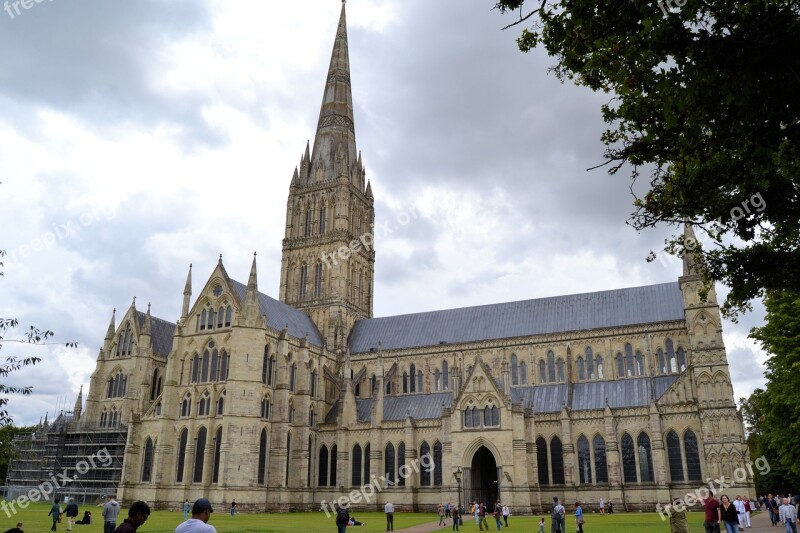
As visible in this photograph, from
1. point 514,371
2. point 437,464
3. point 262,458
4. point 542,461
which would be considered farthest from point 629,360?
point 262,458

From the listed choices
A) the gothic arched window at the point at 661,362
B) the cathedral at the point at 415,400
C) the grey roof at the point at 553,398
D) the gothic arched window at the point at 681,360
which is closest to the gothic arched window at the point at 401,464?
the cathedral at the point at 415,400

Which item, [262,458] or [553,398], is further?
[553,398]

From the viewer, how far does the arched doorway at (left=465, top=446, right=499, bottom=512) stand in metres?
47.2

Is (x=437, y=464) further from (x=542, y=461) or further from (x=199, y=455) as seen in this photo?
(x=199, y=455)

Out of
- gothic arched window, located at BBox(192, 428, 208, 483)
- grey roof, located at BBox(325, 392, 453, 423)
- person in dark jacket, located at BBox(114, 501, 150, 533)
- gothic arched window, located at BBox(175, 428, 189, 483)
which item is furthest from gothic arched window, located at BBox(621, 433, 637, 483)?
person in dark jacket, located at BBox(114, 501, 150, 533)

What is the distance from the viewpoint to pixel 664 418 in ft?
147

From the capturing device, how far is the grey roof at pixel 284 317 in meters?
55.4

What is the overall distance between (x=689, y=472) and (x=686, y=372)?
6.95m

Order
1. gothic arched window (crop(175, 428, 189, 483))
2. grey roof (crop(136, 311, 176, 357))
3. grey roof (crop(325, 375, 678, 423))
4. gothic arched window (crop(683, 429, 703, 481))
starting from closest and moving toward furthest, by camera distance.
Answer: gothic arched window (crop(683, 429, 703, 481))
grey roof (crop(325, 375, 678, 423))
gothic arched window (crop(175, 428, 189, 483))
grey roof (crop(136, 311, 176, 357))

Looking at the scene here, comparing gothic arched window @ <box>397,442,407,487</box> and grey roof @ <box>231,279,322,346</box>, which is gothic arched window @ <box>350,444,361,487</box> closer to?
gothic arched window @ <box>397,442,407,487</box>

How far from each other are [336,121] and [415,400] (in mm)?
33612

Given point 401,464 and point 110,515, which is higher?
point 401,464

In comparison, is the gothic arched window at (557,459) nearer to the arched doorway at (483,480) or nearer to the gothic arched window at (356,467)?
the arched doorway at (483,480)

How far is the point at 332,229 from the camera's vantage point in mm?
67062
